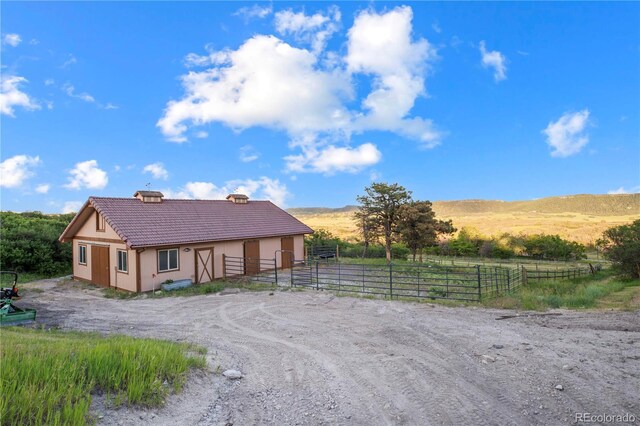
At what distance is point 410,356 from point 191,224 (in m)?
15.9

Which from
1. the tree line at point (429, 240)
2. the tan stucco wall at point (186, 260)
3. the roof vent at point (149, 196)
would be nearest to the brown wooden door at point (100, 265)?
the tan stucco wall at point (186, 260)

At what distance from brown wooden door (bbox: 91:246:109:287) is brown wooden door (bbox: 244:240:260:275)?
282 inches

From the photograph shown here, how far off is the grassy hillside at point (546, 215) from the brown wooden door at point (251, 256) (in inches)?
1702

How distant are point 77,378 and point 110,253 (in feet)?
50.6

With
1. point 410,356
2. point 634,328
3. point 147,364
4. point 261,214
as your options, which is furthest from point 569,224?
point 147,364

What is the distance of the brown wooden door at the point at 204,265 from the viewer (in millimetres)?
19094

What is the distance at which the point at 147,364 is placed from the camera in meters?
5.42

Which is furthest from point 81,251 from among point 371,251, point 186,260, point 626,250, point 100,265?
point 626,250

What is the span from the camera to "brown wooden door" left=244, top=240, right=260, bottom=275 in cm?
2172

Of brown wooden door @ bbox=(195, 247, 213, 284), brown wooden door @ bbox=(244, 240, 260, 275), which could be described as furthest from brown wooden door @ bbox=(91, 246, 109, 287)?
brown wooden door @ bbox=(244, 240, 260, 275)

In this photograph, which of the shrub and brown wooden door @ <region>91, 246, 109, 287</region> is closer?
brown wooden door @ <region>91, 246, 109, 287</region>

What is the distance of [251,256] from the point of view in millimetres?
22281

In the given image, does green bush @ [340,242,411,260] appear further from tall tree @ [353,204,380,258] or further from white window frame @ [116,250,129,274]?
white window frame @ [116,250,129,274]

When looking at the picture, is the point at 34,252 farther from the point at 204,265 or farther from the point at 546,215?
the point at 546,215
